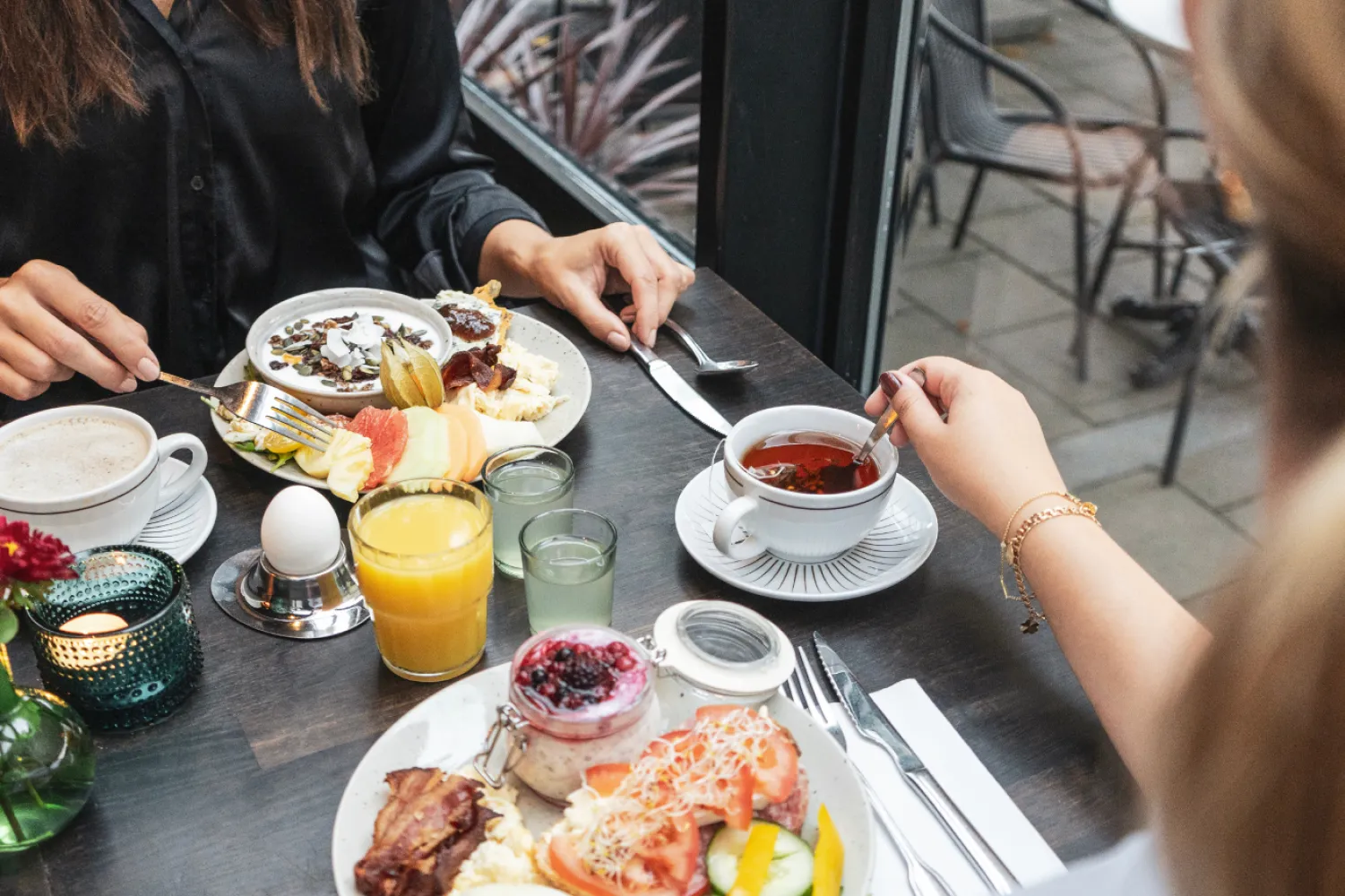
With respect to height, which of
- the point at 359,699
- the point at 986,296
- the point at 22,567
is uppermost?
the point at 22,567

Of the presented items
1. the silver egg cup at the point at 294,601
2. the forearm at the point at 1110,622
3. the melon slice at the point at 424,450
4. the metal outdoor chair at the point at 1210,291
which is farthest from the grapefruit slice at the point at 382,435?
the metal outdoor chair at the point at 1210,291

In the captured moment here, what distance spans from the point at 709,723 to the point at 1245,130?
25.9 inches

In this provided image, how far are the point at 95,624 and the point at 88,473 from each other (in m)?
0.23

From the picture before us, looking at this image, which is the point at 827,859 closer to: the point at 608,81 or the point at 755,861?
the point at 755,861

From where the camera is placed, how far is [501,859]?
2.95 feet

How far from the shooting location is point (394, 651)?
111 cm

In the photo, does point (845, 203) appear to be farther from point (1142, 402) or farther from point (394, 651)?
point (394, 651)

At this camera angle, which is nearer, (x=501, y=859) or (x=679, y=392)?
(x=501, y=859)

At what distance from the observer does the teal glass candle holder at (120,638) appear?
1007 millimetres

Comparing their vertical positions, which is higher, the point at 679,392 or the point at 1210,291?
the point at 679,392

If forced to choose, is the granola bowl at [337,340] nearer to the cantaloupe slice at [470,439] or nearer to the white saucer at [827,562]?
the cantaloupe slice at [470,439]

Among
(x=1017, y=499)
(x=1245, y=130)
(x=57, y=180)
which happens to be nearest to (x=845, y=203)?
(x=1017, y=499)

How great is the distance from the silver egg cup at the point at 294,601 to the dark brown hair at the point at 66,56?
75 centimetres

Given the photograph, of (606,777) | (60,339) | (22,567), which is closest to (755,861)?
(606,777)
